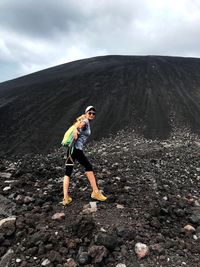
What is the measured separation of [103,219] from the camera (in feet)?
22.9

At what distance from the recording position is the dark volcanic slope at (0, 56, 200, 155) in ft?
62.5

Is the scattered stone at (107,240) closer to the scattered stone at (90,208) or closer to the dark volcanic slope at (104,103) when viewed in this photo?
the scattered stone at (90,208)

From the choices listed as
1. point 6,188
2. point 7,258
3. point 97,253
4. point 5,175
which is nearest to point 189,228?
point 97,253

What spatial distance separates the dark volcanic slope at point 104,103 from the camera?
62.5ft

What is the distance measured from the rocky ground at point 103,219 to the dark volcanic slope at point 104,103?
7.49 metres

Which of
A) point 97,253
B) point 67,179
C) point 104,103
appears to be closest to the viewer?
point 97,253

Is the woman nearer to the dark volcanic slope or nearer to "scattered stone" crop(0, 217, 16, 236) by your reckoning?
"scattered stone" crop(0, 217, 16, 236)

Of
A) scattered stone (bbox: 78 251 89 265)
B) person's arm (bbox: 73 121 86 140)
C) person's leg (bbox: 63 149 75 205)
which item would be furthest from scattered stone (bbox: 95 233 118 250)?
person's arm (bbox: 73 121 86 140)

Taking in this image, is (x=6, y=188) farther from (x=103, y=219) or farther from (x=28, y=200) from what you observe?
(x=103, y=219)

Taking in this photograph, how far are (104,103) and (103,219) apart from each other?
16.2m

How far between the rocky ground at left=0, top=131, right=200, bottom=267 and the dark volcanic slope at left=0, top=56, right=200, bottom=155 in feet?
24.6

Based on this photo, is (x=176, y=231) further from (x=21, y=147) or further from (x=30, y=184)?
(x=21, y=147)

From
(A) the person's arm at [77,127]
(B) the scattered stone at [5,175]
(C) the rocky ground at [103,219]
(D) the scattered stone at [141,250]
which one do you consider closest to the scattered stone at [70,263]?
(C) the rocky ground at [103,219]

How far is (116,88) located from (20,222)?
19657 mm
